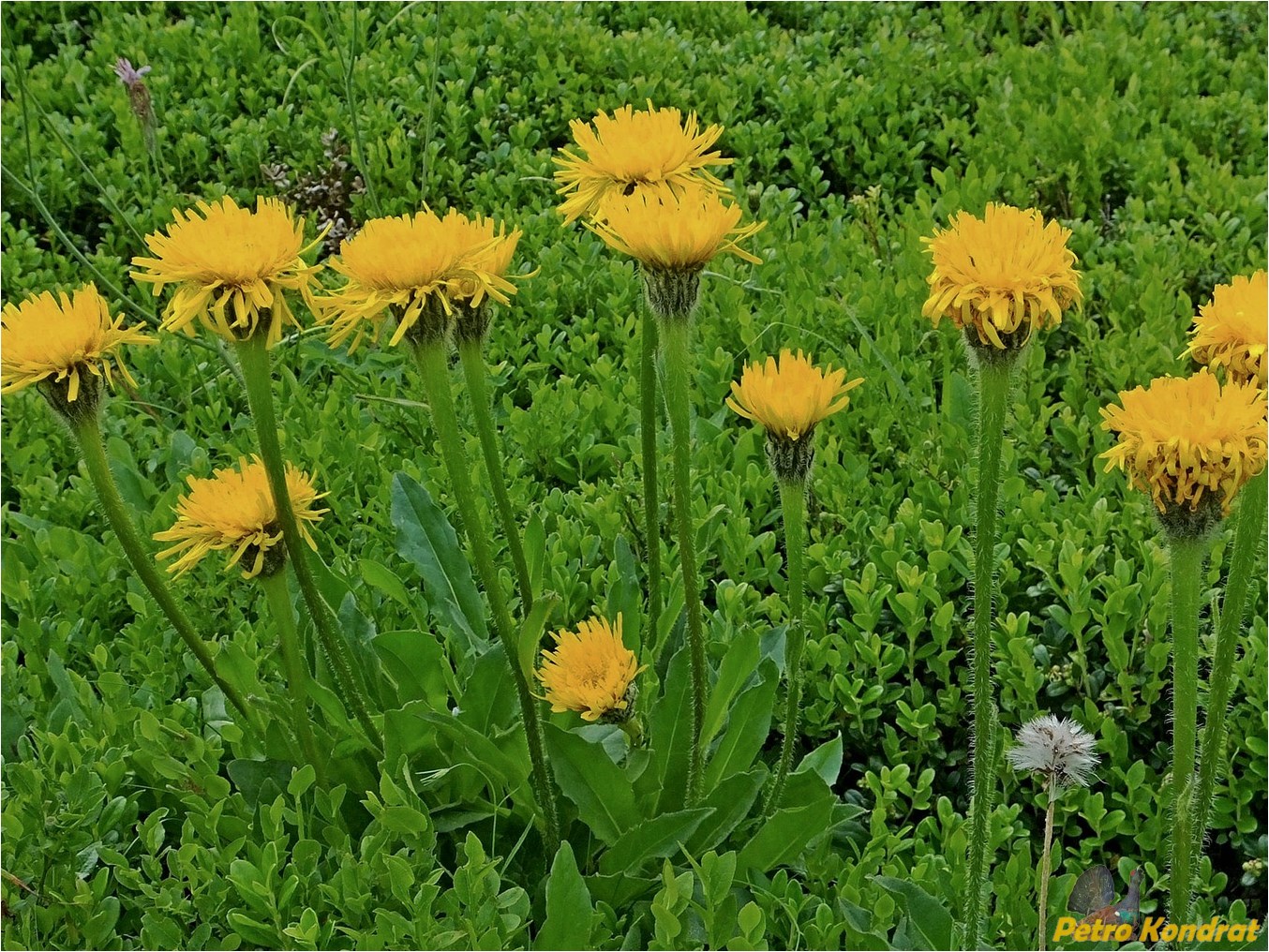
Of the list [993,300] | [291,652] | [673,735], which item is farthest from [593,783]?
[993,300]

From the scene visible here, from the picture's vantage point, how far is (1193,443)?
161cm

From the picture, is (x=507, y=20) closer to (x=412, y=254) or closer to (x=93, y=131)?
(x=93, y=131)

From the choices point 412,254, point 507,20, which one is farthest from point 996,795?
point 507,20

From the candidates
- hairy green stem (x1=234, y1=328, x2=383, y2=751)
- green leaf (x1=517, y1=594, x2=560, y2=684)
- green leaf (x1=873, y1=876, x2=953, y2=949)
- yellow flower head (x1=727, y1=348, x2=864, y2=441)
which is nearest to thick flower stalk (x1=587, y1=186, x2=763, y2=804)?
yellow flower head (x1=727, y1=348, x2=864, y2=441)

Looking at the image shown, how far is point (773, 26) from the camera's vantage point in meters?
5.89

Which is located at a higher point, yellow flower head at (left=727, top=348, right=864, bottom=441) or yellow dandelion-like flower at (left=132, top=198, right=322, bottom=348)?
yellow dandelion-like flower at (left=132, top=198, right=322, bottom=348)

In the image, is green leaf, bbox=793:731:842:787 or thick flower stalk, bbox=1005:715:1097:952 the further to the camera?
green leaf, bbox=793:731:842:787

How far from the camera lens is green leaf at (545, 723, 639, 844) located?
212cm

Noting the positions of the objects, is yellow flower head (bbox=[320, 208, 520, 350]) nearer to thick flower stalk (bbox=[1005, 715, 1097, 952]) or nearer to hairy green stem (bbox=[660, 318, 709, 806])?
hairy green stem (bbox=[660, 318, 709, 806])

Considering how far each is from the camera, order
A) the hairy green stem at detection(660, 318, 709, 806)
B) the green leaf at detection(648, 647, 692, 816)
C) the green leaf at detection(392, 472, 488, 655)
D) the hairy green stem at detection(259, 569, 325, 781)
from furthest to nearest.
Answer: the green leaf at detection(392, 472, 488, 655) → the green leaf at detection(648, 647, 692, 816) → the hairy green stem at detection(259, 569, 325, 781) → the hairy green stem at detection(660, 318, 709, 806)

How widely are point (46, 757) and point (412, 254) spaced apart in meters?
1.42

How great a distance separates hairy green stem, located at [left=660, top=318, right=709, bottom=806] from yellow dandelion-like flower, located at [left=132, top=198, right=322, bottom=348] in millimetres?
515

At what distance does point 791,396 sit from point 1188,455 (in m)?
0.56

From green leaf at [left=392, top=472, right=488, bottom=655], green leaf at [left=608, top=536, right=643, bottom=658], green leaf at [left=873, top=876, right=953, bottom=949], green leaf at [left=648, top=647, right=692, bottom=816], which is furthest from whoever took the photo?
green leaf at [left=392, top=472, right=488, bottom=655]
